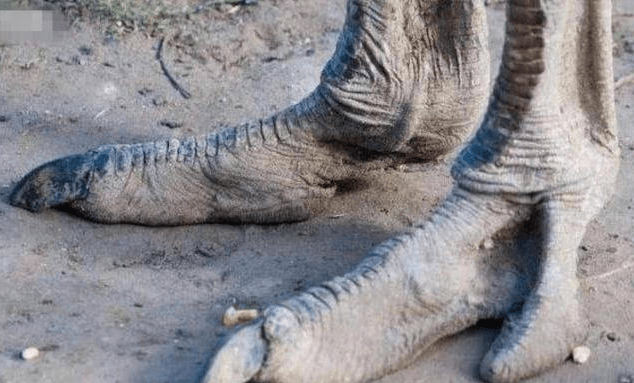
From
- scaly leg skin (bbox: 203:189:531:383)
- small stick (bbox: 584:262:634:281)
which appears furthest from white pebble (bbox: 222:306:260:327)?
small stick (bbox: 584:262:634:281)

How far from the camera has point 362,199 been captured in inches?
140

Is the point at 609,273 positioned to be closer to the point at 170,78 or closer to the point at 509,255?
the point at 509,255

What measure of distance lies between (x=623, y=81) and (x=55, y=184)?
2.19 metres

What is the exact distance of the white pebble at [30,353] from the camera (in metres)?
2.68

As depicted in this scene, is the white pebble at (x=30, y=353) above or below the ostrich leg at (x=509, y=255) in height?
below

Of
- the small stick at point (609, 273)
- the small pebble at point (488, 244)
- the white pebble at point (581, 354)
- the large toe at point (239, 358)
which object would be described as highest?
the small pebble at point (488, 244)

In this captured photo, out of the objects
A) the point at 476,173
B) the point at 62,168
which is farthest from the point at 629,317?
the point at 62,168

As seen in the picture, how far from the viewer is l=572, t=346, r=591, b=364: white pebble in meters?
2.70

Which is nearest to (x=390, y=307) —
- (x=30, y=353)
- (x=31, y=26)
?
(x=30, y=353)

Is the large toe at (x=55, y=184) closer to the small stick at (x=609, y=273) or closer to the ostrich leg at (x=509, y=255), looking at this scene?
the ostrich leg at (x=509, y=255)

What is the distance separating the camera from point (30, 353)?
8.81 ft

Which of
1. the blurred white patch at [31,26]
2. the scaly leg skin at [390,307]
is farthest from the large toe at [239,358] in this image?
the blurred white patch at [31,26]

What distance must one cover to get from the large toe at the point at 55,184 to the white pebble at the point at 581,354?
1.41 m

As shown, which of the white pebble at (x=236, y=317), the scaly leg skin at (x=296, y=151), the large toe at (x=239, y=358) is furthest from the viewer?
the scaly leg skin at (x=296, y=151)
